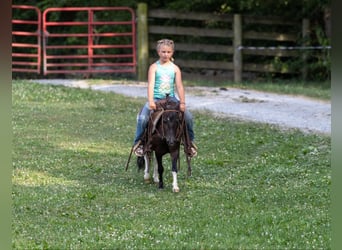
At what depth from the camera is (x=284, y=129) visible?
1452 cm

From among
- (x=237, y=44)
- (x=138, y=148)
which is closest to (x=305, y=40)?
(x=237, y=44)

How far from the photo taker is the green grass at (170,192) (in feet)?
19.9

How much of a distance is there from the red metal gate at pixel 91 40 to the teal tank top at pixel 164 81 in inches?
681

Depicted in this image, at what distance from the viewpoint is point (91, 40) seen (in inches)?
1032

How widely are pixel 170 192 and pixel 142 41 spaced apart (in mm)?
16485

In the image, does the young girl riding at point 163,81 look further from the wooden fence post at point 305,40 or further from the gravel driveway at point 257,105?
the wooden fence post at point 305,40

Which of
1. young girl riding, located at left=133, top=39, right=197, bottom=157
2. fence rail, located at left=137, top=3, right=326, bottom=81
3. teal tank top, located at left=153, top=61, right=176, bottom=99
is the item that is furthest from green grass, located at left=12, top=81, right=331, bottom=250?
fence rail, located at left=137, top=3, right=326, bottom=81

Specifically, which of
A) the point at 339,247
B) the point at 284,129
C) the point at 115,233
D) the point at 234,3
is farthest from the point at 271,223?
the point at 234,3

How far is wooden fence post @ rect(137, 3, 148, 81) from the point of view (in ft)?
80.6

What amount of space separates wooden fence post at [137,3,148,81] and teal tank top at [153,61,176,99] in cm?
1585

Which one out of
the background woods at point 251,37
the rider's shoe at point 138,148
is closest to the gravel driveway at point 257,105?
the background woods at point 251,37

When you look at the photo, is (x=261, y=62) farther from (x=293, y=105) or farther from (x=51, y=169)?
(x=51, y=169)

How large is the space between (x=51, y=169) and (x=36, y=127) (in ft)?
15.4

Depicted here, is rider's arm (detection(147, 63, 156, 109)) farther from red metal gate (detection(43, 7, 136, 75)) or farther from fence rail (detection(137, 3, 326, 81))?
red metal gate (detection(43, 7, 136, 75))
